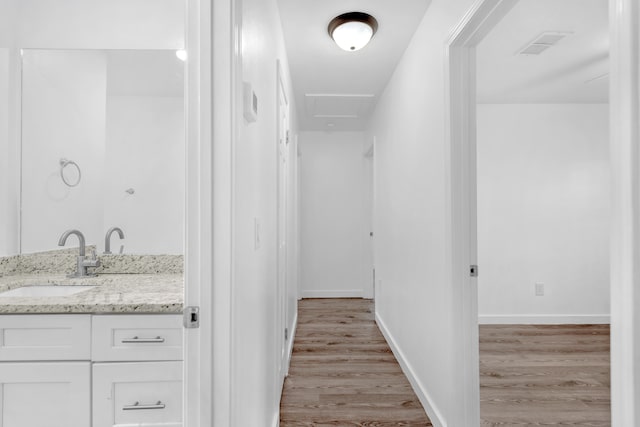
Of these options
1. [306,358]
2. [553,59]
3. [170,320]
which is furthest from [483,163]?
[170,320]

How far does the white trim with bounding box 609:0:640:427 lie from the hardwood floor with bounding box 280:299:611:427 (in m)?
1.54

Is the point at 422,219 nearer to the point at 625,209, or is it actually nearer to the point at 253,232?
the point at 253,232

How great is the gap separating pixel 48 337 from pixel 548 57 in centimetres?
369

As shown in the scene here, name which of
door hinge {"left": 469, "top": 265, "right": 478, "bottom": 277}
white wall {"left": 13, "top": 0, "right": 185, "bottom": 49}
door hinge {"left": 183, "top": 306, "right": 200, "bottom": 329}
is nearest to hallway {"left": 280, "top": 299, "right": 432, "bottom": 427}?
door hinge {"left": 469, "top": 265, "right": 478, "bottom": 277}

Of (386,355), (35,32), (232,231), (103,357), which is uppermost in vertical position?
(35,32)

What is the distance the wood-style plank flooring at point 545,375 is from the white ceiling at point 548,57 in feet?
7.96

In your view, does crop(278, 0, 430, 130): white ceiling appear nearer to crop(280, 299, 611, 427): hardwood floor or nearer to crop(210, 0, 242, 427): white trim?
crop(210, 0, 242, 427): white trim

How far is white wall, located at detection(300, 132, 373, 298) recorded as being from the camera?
5285mm

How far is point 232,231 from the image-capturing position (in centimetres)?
96

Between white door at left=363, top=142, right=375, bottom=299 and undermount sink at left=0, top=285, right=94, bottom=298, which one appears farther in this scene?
white door at left=363, top=142, right=375, bottom=299

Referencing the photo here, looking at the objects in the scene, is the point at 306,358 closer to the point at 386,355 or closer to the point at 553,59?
the point at 386,355

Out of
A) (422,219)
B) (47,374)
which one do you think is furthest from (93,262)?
(422,219)

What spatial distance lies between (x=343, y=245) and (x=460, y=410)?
11.7ft

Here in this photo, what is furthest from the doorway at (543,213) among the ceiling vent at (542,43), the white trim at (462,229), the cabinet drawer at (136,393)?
the cabinet drawer at (136,393)
